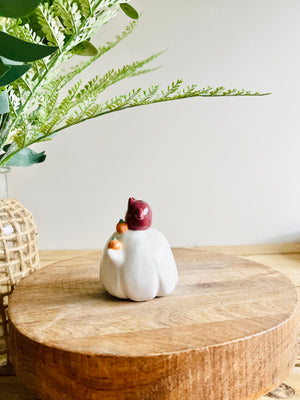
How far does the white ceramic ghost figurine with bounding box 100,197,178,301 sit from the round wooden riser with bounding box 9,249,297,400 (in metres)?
0.02

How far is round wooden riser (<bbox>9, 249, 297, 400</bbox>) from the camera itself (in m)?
0.55

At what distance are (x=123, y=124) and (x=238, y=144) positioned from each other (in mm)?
440

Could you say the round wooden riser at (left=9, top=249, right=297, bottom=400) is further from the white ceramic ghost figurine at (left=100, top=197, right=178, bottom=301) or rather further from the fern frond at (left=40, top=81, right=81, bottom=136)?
the fern frond at (left=40, top=81, right=81, bottom=136)

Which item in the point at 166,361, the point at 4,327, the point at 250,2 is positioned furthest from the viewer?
the point at 250,2

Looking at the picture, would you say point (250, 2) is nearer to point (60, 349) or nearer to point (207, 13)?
point (207, 13)

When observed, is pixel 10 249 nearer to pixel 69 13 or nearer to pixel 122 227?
pixel 122 227

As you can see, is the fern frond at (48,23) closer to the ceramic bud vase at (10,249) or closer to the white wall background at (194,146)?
the ceramic bud vase at (10,249)

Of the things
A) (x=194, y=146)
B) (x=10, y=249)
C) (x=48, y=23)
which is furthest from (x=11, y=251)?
(x=194, y=146)

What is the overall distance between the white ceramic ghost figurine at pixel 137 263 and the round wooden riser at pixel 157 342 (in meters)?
0.02

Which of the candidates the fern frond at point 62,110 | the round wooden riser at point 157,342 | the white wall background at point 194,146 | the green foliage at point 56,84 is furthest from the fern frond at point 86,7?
the white wall background at point 194,146

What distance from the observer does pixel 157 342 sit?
0.58 m

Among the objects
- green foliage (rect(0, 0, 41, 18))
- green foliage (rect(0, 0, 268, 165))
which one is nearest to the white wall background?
green foliage (rect(0, 0, 268, 165))

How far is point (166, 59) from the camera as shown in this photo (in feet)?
4.83

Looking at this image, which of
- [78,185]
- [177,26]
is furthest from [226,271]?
[177,26]
